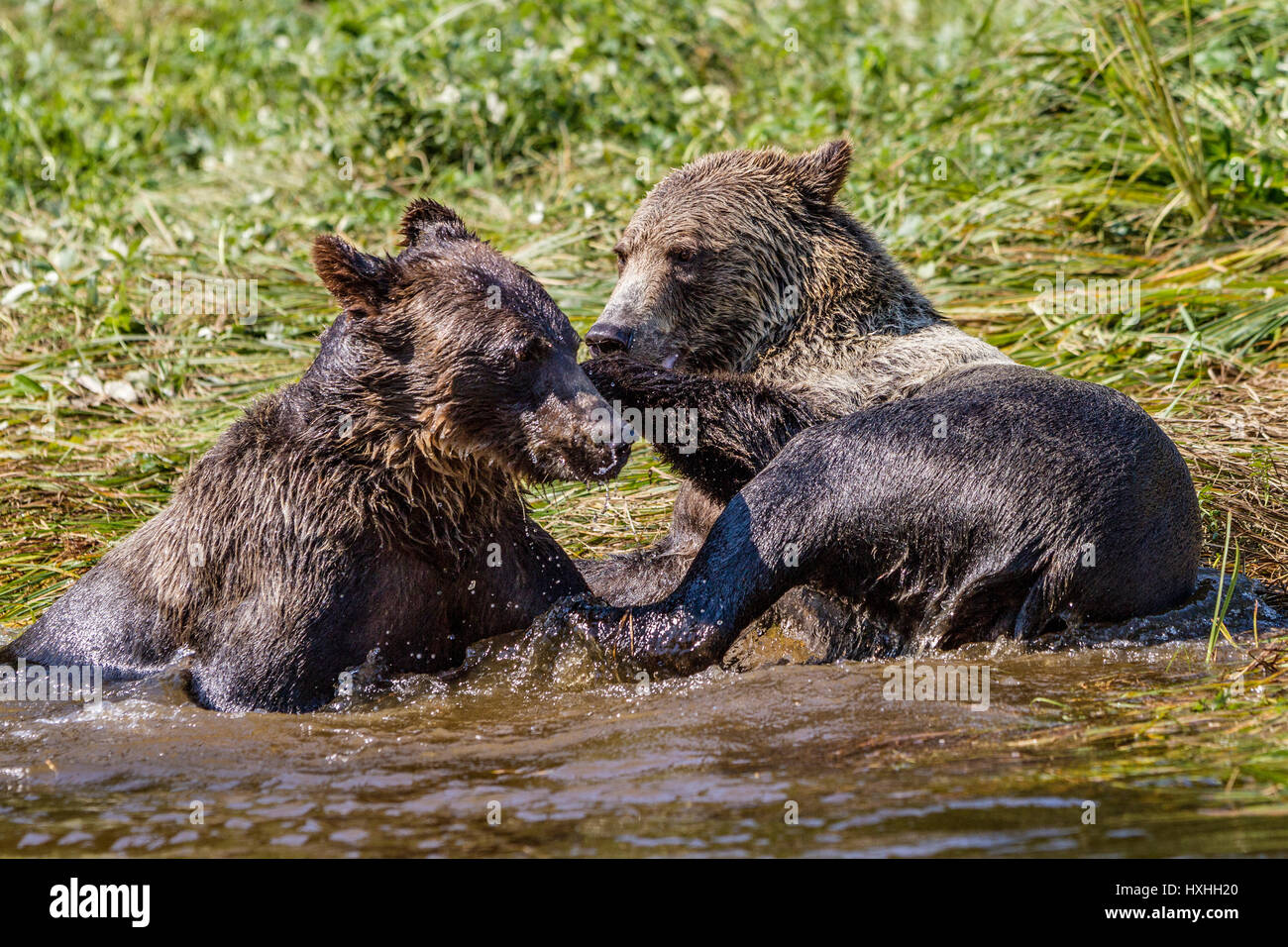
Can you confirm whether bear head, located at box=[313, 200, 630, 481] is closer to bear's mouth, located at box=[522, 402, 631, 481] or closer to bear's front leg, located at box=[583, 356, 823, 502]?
bear's mouth, located at box=[522, 402, 631, 481]

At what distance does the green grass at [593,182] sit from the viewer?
27.8 ft

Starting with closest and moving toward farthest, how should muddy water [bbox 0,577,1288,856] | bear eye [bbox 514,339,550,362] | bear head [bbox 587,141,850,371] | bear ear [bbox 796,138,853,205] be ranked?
muddy water [bbox 0,577,1288,856] → bear eye [bbox 514,339,550,362] → bear head [bbox 587,141,850,371] → bear ear [bbox 796,138,853,205]

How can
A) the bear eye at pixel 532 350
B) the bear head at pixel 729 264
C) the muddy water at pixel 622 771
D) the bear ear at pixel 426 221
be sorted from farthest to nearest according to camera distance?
the bear head at pixel 729 264 → the bear ear at pixel 426 221 → the bear eye at pixel 532 350 → the muddy water at pixel 622 771

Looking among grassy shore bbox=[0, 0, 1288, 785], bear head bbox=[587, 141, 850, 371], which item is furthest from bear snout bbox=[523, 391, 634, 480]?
grassy shore bbox=[0, 0, 1288, 785]

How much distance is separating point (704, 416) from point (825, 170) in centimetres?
179

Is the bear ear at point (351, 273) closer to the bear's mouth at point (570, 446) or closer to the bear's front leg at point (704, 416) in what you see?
the bear's mouth at point (570, 446)

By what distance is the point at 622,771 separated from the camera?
14.8ft

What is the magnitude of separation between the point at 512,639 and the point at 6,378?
537 cm

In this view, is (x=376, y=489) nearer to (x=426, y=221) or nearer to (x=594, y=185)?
(x=426, y=221)

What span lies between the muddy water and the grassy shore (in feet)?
7.36

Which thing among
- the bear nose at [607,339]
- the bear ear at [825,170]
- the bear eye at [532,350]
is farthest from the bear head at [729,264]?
the bear eye at [532,350]

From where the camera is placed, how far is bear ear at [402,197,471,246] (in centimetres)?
588

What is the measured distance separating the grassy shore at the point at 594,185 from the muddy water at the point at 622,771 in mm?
2244
